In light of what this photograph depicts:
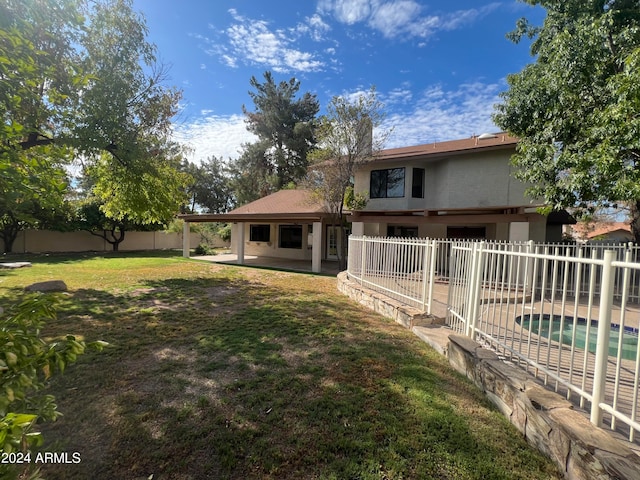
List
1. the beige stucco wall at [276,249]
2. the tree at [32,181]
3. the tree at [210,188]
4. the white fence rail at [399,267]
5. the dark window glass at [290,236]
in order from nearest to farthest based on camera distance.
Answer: the tree at [32,181] < the white fence rail at [399,267] < the beige stucco wall at [276,249] < the dark window glass at [290,236] < the tree at [210,188]

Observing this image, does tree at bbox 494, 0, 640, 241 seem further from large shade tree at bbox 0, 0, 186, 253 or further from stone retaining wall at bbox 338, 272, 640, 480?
large shade tree at bbox 0, 0, 186, 253

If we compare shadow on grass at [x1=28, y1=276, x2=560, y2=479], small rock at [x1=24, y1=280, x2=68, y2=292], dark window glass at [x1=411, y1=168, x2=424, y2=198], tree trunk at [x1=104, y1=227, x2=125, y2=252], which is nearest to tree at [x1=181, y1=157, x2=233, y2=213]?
tree trunk at [x1=104, y1=227, x2=125, y2=252]

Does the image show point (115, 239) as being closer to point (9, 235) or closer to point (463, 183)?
point (9, 235)

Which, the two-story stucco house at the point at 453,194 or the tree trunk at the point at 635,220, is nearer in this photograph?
the tree trunk at the point at 635,220

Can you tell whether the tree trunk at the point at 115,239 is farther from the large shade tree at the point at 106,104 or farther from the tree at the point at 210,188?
the tree at the point at 210,188

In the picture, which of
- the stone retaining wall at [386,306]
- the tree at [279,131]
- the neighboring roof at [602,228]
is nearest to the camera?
the stone retaining wall at [386,306]

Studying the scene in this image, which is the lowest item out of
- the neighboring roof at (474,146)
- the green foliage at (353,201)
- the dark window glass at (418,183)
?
the green foliage at (353,201)

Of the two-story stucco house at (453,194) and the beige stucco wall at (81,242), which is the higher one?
the two-story stucco house at (453,194)

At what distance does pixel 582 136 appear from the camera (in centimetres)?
909

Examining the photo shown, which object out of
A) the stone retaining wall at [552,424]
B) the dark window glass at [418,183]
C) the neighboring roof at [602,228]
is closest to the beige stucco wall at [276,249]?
the dark window glass at [418,183]

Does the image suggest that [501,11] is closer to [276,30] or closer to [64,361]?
[276,30]

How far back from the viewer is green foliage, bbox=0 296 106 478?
3.67 feet

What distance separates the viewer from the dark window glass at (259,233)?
2105 centimetres

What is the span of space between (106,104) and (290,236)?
12.6m
